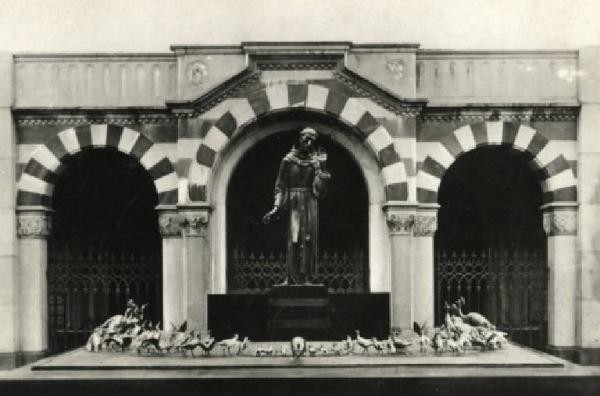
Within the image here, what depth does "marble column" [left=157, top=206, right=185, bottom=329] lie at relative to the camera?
13445 mm

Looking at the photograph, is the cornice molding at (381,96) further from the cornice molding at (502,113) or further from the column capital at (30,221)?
the column capital at (30,221)

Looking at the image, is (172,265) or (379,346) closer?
(379,346)

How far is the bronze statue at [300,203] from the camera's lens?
38.8 ft

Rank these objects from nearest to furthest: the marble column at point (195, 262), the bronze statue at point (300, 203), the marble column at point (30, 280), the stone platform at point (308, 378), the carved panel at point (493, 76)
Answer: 1. the stone platform at point (308, 378)
2. the bronze statue at point (300, 203)
3. the marble column at point (195, 262)
4. the marble column at point (30, 280)
5. the carved panel at point (493, 76)

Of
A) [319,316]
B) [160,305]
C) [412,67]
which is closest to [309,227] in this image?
[319,316]

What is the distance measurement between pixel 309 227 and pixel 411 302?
2.53 m

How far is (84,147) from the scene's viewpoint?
13.6 metres

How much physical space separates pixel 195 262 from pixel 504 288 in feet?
20.9

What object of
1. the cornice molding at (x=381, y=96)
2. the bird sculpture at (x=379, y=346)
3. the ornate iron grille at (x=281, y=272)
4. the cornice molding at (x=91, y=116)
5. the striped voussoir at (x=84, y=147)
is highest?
the cornice molding at (x=381, y=96)

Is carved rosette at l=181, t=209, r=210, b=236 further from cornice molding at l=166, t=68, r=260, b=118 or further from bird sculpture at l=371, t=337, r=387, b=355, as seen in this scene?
bird sculpture at l=371, t=337, r=387, b=355

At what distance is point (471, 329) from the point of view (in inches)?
456

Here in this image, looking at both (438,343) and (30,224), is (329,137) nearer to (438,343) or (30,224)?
(438,343)

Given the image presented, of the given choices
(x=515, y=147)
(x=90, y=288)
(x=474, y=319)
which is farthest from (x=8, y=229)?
(x=515, y=147)

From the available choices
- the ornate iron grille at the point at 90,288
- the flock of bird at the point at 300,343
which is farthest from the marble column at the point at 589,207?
the ornate iron grille at the point at 90,288
